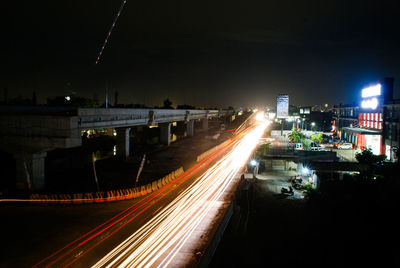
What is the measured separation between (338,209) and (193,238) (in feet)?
43.1

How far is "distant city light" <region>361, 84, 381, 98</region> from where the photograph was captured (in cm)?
4688

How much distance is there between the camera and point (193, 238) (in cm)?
1430

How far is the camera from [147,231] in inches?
591

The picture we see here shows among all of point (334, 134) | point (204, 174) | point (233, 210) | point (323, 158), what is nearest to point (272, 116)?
point (334, 134)

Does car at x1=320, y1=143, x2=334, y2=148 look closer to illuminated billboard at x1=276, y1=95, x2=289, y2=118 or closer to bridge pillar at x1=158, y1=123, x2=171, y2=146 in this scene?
illuminated billboard at x1=276, y1=95, x2=289, y2=118

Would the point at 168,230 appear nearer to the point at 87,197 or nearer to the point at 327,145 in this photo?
the point at 87,197

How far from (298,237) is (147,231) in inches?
361

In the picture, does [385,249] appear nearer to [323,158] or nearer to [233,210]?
[233,210]

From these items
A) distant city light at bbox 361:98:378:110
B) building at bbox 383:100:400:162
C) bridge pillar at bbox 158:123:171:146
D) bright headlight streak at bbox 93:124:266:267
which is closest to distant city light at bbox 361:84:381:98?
distant city light at bbox 361:98:378:110

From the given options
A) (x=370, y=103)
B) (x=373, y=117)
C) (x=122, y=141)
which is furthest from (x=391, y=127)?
(x=122, y=141)

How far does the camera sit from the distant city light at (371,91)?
4688 centimetres

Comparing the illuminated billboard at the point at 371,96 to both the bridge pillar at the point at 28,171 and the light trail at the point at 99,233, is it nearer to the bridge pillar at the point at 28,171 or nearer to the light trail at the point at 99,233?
the light trail at the point at 99,233

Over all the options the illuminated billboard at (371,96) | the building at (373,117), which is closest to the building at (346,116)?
the building at (373,117)

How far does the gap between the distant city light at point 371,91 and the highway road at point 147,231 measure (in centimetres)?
3621
